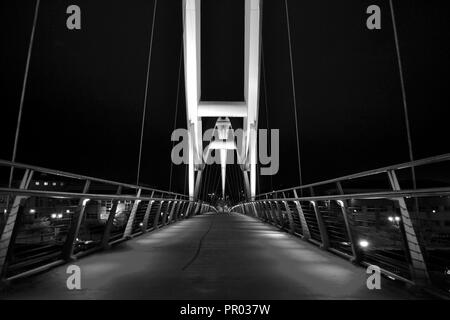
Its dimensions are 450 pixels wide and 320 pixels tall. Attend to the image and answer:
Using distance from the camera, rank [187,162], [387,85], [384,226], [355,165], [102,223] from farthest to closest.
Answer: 1. [355,165]
2. [187,162]
3. [387,85]
4. [102,223]
5. [384,226]

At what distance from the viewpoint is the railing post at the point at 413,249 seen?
10.0ft

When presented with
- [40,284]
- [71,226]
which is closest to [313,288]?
[40,284]

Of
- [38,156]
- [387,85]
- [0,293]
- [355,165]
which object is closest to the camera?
[0,293]

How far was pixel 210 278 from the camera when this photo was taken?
12.1ft

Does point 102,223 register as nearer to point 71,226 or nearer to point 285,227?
point 71,226

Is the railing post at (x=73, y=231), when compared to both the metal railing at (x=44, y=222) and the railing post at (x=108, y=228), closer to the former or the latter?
the metal railing at (x=44, y=222)

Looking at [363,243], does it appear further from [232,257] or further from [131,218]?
[131,218]

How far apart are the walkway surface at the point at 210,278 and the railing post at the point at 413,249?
0.16 m

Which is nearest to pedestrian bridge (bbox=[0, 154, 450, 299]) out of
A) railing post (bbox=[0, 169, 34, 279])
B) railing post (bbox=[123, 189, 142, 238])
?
railing post (bbox=[0, 169, 34, 279])

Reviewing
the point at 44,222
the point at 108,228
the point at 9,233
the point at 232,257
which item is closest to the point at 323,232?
the point at 232,257

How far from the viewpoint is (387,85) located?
1206 centimetres

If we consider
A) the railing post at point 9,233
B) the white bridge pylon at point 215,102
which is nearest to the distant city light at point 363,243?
the railing post at point 9,233

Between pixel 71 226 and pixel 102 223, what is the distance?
1.31m

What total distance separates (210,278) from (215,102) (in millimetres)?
20180
